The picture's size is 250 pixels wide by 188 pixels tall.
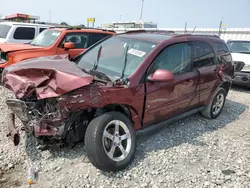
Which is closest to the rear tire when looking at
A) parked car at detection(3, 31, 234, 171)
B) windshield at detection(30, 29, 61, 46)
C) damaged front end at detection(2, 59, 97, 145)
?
parked car at detection(3, 31, 234, 171)

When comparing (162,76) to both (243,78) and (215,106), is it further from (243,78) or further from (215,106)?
(243,78)

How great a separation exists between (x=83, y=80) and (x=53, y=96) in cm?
39

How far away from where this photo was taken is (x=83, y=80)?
2.68 m

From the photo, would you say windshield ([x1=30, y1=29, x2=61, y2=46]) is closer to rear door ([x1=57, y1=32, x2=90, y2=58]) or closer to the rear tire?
rear door ([x1=57, y1=32, x2=90, y2=58])

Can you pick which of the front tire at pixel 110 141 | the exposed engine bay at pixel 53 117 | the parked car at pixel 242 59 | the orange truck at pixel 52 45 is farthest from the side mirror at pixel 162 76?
the parked car at pixel 242 59

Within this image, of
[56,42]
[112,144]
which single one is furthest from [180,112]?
[56,42]

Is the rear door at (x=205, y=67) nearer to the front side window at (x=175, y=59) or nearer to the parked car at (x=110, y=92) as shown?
the parked car at (x=110, y=92)

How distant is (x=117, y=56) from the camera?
3570mm

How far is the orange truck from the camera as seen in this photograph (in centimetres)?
589

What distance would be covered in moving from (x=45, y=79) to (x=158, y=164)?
6.12 ft

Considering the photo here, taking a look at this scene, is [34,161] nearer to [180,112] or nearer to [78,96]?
[78,96]

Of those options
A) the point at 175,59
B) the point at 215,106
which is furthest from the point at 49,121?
the point at 215,106

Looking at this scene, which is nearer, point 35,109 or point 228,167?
point 35,109

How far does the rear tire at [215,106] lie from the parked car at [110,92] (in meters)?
0.80
